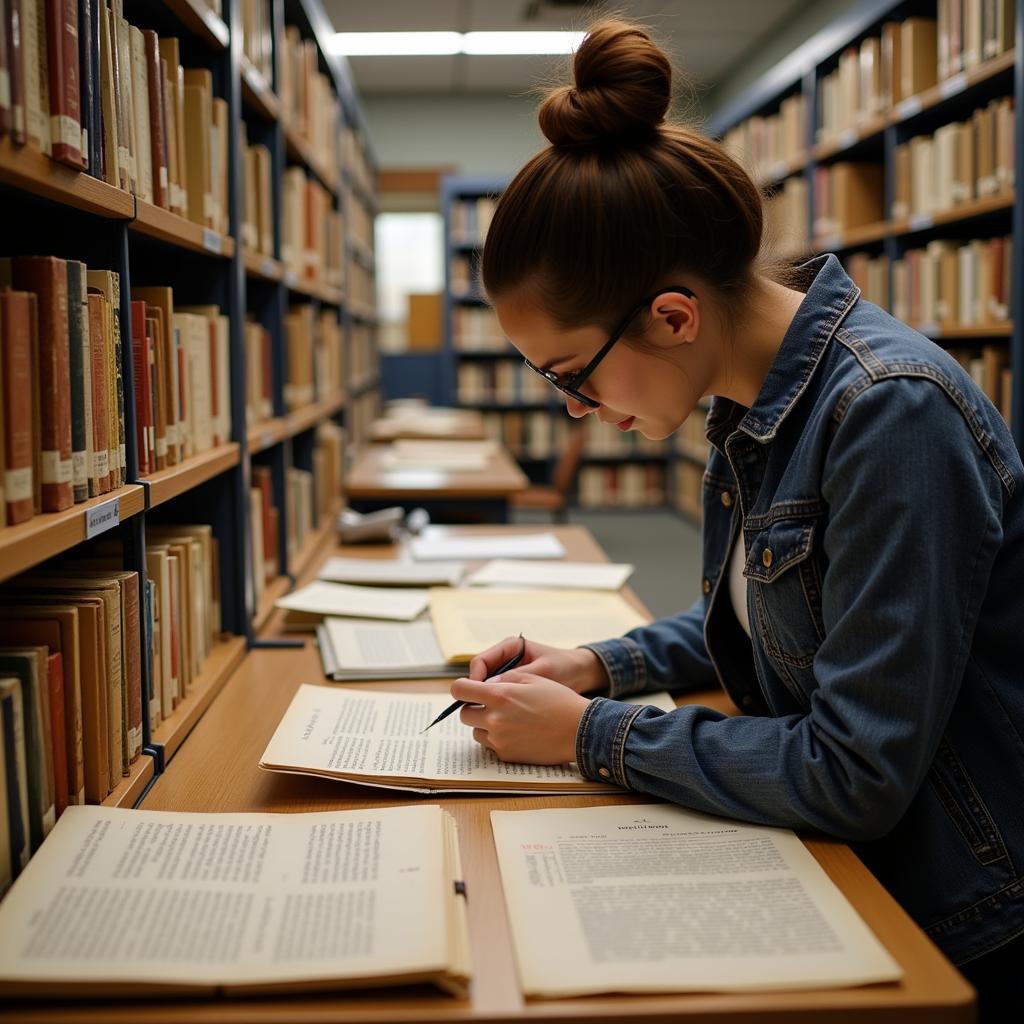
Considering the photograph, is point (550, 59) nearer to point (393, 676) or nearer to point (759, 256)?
point (759, 256)

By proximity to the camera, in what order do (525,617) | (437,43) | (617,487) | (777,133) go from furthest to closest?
1. (617,487)
2. (437,43)
3. (777,133)
4. (525,617)

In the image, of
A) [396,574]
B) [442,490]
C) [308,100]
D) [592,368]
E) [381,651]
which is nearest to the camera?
[592,368]

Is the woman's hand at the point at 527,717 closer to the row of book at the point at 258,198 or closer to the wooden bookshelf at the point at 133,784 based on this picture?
the wooden bookshelf at the point at 133,784

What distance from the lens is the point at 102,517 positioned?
0.95m

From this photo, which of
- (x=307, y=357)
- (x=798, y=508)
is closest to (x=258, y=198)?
(x=307, y=357)

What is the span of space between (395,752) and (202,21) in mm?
982

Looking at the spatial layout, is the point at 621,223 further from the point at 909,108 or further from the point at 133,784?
the point at 909,108

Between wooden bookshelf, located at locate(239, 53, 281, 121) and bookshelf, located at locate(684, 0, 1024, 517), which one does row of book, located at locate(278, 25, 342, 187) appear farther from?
bookshelf, located at locate(684, 0, 1024, 517)

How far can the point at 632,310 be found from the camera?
100cm

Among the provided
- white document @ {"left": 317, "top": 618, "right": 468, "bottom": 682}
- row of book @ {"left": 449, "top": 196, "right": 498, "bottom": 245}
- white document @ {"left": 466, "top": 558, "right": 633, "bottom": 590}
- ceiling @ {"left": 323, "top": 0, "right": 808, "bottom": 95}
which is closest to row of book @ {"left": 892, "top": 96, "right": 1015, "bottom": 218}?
white document @ {"left": 466, "top": 558, "right": 633, "bottom": 590}

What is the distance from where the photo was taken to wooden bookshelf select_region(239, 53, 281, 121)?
69.9 inches

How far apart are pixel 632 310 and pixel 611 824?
471 mm

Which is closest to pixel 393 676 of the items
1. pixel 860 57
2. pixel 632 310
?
pixel 632 310

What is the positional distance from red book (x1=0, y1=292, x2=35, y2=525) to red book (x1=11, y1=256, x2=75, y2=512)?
0.07 ft
